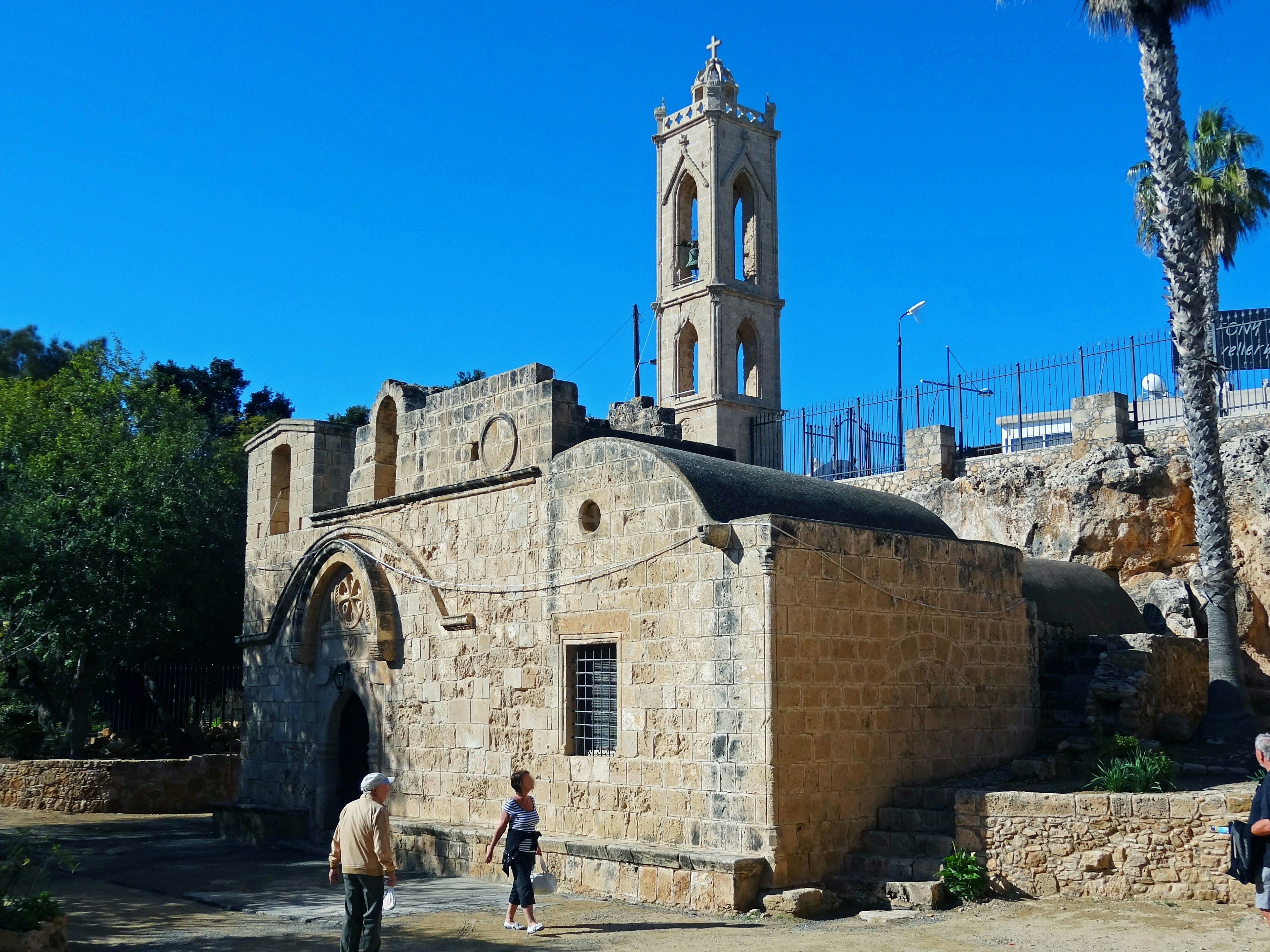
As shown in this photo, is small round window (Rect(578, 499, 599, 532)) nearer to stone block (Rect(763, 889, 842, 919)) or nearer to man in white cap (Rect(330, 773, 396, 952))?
stone block (Rect(763, 889, 842, 919))

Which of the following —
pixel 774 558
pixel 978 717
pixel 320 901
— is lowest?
pixel 320 901

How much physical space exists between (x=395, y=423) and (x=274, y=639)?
379 centimetres

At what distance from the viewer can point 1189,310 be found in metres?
13.9

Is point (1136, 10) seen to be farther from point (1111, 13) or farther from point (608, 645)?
point (608, 645)

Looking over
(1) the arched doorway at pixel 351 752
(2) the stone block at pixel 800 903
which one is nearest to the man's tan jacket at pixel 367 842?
(2) the stone block at pixel 800 903

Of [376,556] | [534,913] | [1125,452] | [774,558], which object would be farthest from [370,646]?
[1125,452]

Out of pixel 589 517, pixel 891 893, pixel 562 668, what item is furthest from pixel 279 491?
pixel 891 893

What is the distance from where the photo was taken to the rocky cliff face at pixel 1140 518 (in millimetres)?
15477

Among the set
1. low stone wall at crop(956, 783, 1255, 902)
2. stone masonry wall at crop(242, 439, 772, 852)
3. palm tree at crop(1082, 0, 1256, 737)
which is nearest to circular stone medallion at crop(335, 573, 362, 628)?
stone masonry wall at crop(242, 439, 772, 852)

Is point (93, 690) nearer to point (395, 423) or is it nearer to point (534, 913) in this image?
point (395, 423)

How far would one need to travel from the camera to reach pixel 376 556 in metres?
14.8

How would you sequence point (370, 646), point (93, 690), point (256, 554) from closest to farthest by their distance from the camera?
point (370, 646), point (256, 554), point (93, 690)

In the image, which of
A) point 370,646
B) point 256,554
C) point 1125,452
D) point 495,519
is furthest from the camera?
point 256,554

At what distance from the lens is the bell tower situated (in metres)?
27.1
